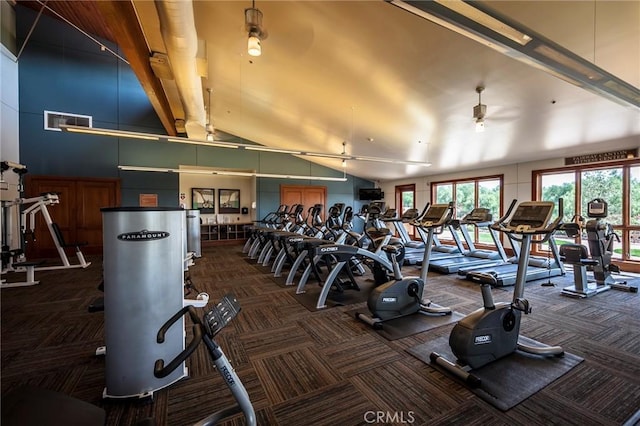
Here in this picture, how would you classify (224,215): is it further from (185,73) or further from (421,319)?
(421,319)

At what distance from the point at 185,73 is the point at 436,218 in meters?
3.93

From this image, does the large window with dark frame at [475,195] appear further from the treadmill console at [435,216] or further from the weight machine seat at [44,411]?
the weight machine seat at [44,411]

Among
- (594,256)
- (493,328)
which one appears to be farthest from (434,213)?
(594,256)

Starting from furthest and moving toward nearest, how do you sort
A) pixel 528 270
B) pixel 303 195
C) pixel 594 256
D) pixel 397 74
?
pixel 303 195 < pixel 528 270 < pixel 594 256 < pixel 397 74

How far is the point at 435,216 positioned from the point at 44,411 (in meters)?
3.62

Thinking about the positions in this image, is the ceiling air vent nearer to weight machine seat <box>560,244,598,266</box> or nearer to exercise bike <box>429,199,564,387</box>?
exercise bike <box>429,199,564,387</box>

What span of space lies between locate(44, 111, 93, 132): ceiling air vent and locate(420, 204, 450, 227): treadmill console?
871 centimetres

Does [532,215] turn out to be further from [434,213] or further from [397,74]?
[397,74]

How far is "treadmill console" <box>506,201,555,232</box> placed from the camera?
2.34m

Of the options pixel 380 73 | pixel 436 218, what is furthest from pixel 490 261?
pixel 380 73

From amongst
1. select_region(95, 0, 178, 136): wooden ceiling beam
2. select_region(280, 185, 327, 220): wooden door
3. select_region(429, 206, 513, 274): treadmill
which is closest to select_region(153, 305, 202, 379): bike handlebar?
select_region(95, 0, 178, 136): wooden ceiling beam

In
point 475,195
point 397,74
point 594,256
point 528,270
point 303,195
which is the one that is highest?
point 397,74

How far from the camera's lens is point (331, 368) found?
2.20 metres

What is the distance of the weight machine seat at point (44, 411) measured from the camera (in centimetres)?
107
